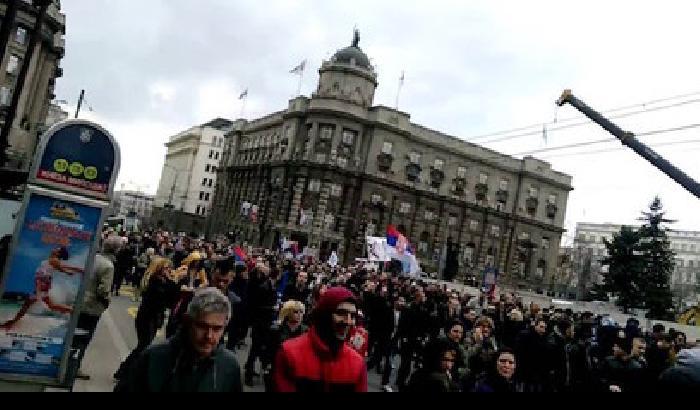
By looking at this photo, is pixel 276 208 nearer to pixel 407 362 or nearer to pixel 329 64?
pixel 329 64

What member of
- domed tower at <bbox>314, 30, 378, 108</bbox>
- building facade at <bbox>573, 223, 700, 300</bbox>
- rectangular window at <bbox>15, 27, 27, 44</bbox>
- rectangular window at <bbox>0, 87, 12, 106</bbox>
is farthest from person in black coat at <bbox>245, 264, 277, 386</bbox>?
building facade at <bbox>573, 223, 700, 300</bbox>

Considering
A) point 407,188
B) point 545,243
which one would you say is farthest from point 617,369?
point 545,243

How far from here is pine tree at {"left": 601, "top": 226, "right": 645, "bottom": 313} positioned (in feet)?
172

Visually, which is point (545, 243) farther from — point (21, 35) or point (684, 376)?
point (684, 376)

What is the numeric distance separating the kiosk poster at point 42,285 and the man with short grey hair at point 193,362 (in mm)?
4688

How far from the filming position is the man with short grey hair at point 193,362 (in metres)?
3.11

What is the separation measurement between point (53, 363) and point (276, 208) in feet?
199

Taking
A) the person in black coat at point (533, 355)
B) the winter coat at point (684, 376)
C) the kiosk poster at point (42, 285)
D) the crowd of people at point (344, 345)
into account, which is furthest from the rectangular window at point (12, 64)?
the winter coat at point (684, 376)

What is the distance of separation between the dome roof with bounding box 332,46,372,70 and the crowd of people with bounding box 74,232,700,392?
53.3 metres

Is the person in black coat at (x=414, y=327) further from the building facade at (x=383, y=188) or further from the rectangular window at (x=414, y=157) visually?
the rectangular window at (x=414, y=157)

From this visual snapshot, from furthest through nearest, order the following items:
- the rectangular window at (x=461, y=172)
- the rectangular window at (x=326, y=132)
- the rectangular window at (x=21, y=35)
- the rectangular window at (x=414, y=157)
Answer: the rectangular window at (x=461, y=172) → the rectangular window at (x=414, y=157) → the rectangular window at (x=326, y=132) → the rectangular window at (x=21, y=35)

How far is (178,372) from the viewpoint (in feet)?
10.3

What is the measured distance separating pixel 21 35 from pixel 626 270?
55.3m

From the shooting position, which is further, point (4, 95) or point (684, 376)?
point (4, 95)
